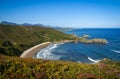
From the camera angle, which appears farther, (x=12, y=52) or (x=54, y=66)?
(x=12, y=52)

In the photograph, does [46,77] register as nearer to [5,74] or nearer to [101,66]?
[5,74]

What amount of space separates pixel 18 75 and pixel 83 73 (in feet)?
20.8

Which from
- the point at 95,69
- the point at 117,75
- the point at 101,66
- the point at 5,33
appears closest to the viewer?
the point at 117,75

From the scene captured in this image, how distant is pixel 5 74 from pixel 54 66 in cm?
544

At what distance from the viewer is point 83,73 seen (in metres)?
18.3

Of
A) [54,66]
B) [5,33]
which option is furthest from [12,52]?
[54,66]

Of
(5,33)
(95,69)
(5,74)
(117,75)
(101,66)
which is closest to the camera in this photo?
(5,74)

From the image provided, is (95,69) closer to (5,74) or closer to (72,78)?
(72,78)

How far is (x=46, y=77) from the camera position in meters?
17.3

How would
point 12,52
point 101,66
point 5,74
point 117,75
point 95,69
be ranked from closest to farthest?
1. point 5,74
2. point 117,75
3. point 95,69
4. point 101,66
5. point 12,52

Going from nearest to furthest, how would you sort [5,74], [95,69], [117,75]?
[5,74] → [117,75] → [95,69]

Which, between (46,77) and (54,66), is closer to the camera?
(46,77)

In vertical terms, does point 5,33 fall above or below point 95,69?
below

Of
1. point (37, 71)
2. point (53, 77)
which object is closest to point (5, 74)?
point (37, 71)
